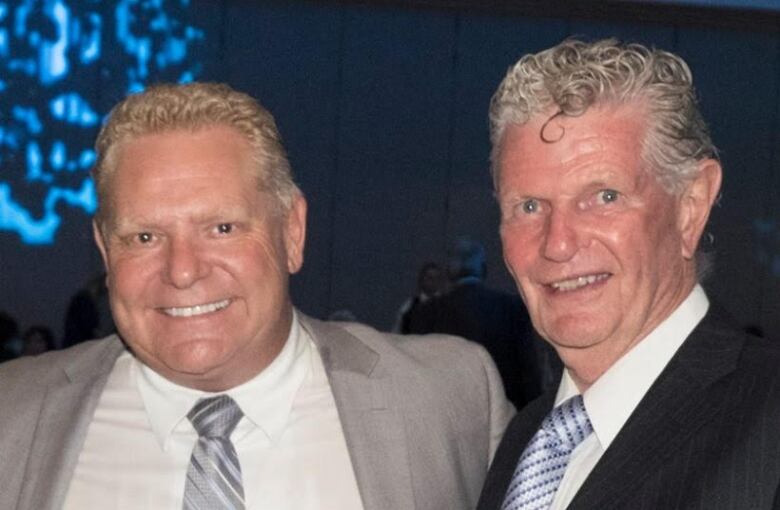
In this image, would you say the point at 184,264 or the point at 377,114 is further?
the point at 377,114

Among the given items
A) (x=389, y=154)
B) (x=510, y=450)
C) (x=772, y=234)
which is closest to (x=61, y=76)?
(x=389, y=154)

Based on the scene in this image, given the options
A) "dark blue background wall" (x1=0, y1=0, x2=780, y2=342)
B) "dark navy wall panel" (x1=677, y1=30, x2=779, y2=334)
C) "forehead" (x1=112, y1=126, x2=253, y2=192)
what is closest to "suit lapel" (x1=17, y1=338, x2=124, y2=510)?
"forehead" (x1=112, y1=126, x2=253, y2=192)

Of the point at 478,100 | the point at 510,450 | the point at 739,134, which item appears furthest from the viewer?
the point at 739,134

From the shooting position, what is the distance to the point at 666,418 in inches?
75.9

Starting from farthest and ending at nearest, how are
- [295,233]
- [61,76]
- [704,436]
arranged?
1. [61,76]
2. [295,233]
3. [704,436]

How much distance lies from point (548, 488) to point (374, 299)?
8200 millimetres

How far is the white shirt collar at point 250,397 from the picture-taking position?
2.46m

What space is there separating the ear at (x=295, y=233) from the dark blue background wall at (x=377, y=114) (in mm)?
7545

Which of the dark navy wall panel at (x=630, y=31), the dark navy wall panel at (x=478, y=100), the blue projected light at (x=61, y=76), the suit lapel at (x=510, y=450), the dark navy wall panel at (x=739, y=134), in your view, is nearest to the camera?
the suit lapel at (x=510, y=450)

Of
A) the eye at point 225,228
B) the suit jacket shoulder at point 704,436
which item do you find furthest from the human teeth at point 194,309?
the suit jacket shoulder at point 704,436

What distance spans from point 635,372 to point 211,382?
2.64ft

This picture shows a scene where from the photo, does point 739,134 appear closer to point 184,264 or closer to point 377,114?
point 377,114

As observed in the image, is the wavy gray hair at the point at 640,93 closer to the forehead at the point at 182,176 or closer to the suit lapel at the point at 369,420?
the forehead at the point at 182,176

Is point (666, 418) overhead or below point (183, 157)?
below
